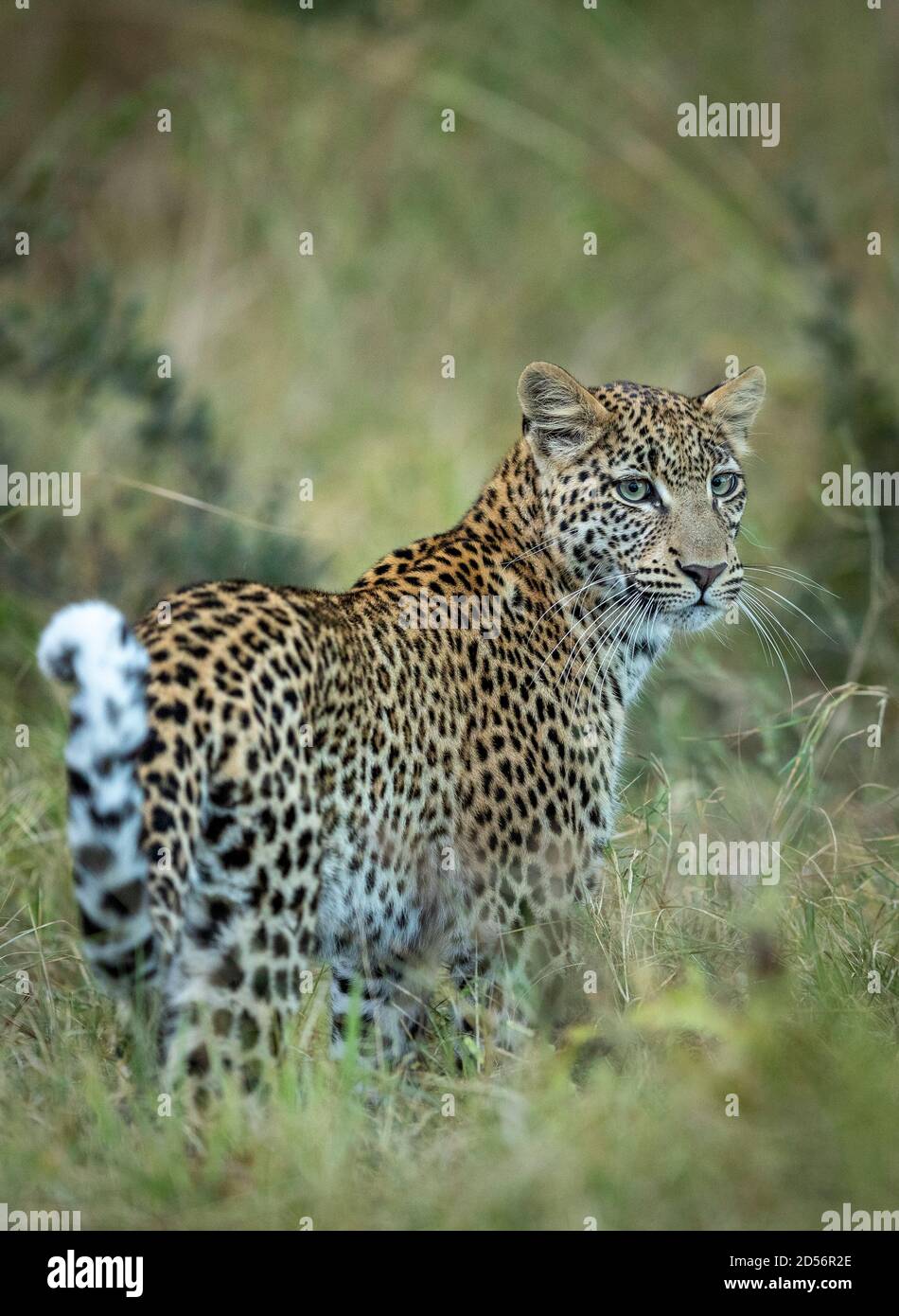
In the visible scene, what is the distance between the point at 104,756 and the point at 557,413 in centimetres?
241

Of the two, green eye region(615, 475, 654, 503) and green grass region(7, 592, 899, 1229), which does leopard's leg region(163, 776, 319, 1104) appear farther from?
green eye region(615, 475, 654, 503)

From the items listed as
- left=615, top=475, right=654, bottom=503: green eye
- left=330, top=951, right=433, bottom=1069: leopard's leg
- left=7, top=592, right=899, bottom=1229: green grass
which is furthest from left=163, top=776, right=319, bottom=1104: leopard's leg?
left=615, top=475, right=654, bottom=503: green eye

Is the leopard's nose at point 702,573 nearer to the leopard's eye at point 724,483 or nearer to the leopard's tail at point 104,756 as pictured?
the leopard's eye at point 724,483

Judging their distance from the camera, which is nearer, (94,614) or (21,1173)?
(94,614)

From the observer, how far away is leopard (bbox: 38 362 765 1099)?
4539mm

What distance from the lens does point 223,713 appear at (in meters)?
4.72

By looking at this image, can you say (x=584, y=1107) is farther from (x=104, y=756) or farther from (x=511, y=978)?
(x=104, y=756)

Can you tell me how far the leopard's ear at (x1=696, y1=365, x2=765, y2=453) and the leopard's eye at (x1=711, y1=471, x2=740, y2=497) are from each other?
21cm

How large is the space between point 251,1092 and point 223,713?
103cm

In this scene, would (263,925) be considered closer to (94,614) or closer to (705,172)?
(94,614)

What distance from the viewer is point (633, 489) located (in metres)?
6.11

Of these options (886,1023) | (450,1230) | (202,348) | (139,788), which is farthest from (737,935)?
(202,348)

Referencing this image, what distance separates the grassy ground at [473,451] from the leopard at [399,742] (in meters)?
0.29

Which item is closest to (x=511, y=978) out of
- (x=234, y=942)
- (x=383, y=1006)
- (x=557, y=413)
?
(x=383, y=1006)
